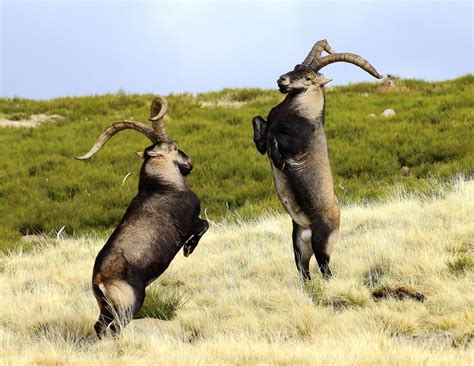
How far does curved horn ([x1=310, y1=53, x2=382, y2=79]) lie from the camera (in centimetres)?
727

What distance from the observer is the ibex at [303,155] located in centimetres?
686

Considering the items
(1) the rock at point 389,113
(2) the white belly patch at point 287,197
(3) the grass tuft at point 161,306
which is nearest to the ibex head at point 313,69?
(2) the white belly patch at point 287,197

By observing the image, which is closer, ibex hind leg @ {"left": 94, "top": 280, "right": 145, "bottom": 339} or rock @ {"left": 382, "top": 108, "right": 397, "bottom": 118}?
ibex hind leg @ {"left": 94, "top": 280, "right": 145, "bottom": 339}

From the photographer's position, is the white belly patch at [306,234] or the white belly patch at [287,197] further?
the white belly patch at [306,234]

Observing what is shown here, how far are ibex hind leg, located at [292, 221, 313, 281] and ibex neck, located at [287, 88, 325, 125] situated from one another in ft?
3.15

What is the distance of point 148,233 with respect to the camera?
241 inches

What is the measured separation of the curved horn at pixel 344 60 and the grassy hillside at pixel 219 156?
377cm

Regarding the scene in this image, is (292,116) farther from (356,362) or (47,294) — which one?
(47,294)

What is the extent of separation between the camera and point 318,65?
23.8 feet

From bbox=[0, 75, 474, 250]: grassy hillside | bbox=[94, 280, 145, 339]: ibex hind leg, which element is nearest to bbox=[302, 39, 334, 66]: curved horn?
bbox=[94, 280, 145, 339]: ibex hind leg

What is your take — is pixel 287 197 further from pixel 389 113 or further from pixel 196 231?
pixel 389 113

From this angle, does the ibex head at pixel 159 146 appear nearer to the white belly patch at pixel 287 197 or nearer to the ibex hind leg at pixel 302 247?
the white belly patch at pixel 287 197

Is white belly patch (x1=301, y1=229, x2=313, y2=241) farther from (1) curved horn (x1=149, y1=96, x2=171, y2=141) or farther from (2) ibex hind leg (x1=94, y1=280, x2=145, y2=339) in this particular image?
(2) ibex hind leg (x1=94, y1=280, x2=145, y2=339)

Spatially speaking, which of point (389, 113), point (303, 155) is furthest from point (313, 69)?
point (389, 113)
